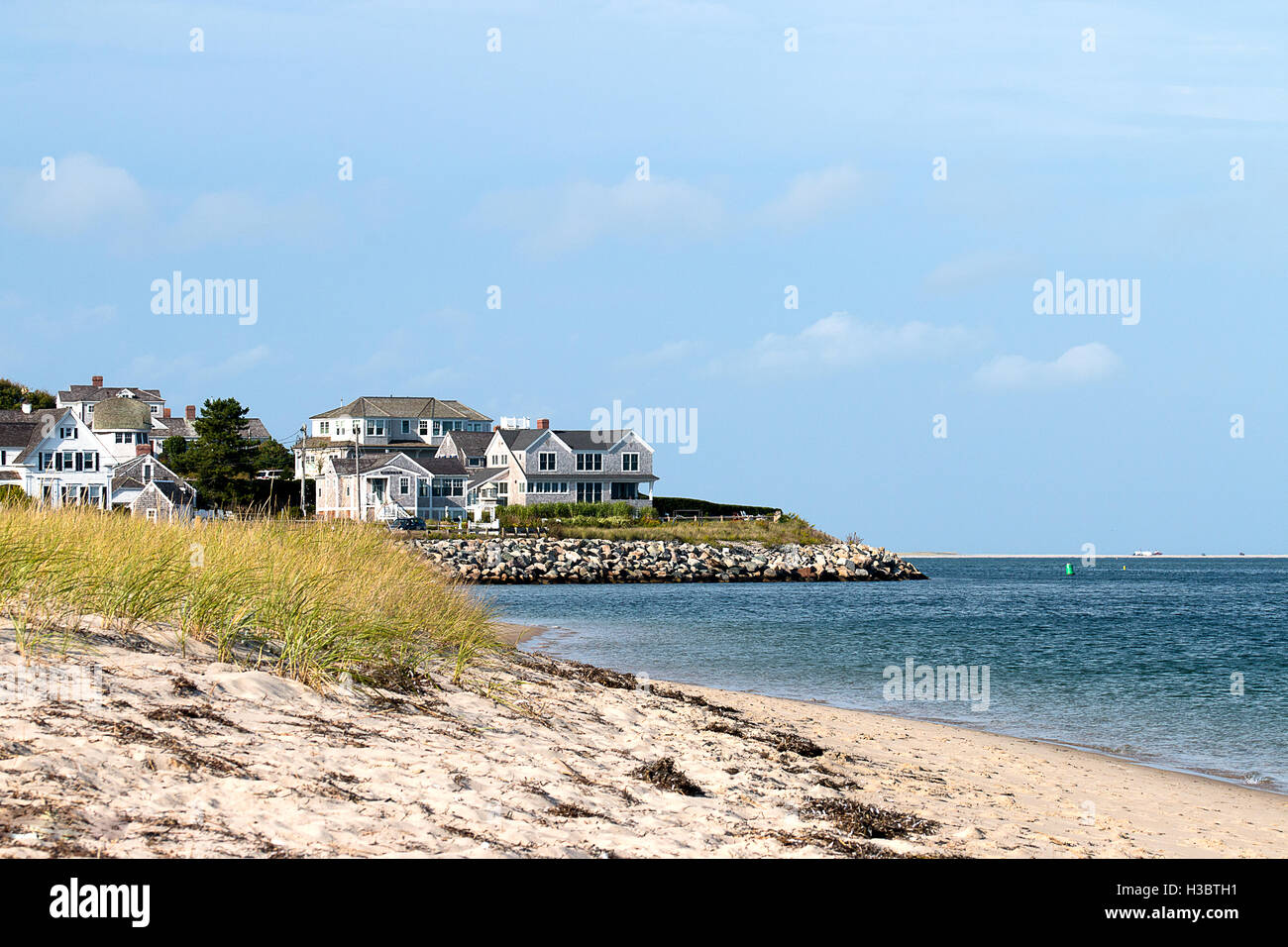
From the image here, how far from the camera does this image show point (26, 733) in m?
6.12

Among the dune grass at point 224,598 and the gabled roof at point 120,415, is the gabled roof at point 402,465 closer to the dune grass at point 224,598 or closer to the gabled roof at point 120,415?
the gabled roof at point 120,415

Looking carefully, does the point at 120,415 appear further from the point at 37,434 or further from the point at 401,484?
the point at 401,484

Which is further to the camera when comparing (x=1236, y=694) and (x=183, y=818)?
(x=1236, y=694)

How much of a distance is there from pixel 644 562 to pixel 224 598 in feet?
201

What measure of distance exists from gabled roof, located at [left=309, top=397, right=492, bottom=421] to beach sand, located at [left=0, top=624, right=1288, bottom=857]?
110m

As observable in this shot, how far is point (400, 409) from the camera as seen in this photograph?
11956 centimetres

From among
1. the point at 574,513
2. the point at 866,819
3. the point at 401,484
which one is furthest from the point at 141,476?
the point at 866,819

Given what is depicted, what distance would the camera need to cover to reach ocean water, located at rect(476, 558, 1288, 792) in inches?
663

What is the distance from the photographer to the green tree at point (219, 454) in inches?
2945

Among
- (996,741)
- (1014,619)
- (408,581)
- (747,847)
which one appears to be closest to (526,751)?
Result: (747,847)

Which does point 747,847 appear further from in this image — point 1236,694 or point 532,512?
point 532,512

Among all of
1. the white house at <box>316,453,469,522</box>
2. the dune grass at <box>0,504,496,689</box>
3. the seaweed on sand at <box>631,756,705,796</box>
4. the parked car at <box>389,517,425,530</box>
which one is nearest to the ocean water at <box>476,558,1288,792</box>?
the dune grass at <box>0,504,496,689</box>

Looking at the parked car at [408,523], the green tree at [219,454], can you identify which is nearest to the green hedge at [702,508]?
the parked car at [408,523]

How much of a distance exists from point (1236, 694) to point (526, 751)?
18.4m
